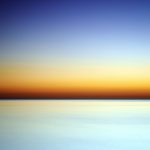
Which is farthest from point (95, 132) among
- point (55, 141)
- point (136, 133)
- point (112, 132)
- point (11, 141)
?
point (11, 141)

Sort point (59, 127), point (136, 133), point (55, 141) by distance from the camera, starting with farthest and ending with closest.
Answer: point (59, 127), point (136, 133), point (55, 141)

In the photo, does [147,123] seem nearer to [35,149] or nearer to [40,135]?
[40,135]

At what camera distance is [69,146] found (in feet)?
14.4

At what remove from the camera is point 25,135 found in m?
5.17

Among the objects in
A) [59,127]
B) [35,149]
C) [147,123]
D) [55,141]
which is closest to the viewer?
[35,149]

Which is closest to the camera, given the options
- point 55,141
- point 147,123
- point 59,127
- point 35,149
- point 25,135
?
point 35,149

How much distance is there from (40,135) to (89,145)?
108cm

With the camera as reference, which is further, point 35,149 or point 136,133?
point 136,133

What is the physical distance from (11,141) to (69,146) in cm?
85

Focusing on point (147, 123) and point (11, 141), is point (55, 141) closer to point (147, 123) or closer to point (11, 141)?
point (11, 141)

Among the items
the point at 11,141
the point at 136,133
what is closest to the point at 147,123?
the point at 136,133

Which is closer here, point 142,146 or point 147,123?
point 142,146

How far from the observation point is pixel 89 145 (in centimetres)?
445

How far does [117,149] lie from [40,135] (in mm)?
1499
